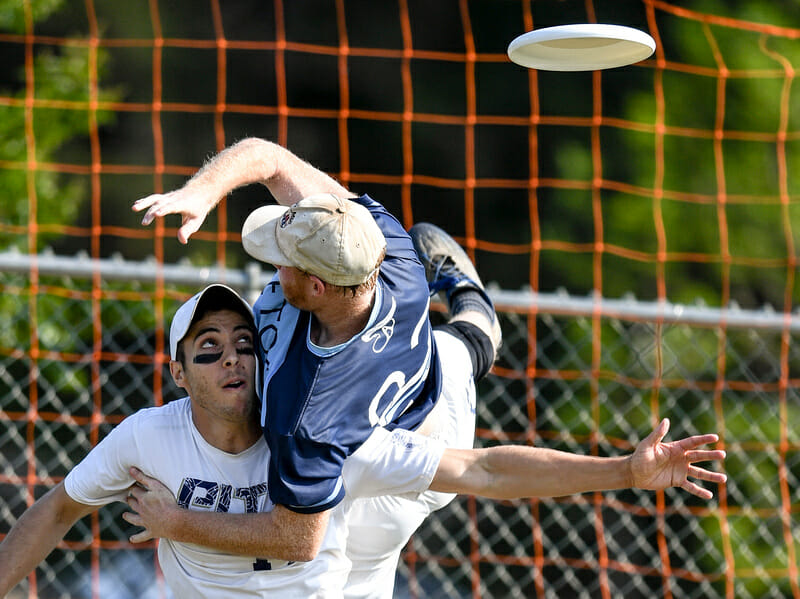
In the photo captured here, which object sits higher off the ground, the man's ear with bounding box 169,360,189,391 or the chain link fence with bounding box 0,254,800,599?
the man's ear with bounding box 169,360,189,391

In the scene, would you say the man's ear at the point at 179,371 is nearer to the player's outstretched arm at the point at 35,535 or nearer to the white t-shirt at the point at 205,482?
the white t-shirt at the point at 205,482

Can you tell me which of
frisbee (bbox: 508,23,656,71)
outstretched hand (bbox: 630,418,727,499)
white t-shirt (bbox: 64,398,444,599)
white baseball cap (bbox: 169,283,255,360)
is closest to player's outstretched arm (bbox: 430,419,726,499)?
outstretched hand (bbox: 630,418,727,499)

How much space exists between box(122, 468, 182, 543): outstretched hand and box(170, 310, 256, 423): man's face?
23cm

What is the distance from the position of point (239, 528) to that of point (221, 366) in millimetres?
421

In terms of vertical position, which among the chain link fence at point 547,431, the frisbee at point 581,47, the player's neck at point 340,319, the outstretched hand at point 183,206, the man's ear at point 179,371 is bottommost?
Result: the chain link fence at point 547,431

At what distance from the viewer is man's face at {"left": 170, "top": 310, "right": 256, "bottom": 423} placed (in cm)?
325

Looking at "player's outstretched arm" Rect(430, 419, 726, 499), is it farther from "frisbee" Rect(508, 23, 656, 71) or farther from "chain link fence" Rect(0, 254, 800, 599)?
"chain link fence" Rect(0, 254, 800, 599)

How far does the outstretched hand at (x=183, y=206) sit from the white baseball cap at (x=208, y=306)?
0.31 m

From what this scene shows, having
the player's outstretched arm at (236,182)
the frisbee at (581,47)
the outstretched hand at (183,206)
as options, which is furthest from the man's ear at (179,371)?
the frisbee at (581,47)

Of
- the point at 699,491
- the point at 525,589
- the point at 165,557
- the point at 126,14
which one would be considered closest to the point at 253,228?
the point at 165,557

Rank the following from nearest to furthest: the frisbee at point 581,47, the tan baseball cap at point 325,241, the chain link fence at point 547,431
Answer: the tan baseball cap at point 325,241 < the frisbee at point 581,47 < the chain link fence at point 547,431

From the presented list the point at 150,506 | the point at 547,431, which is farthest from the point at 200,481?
the point at 547,431

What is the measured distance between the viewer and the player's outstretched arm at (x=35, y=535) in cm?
328

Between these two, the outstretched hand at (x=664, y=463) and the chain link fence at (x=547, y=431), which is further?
the chain link fence at (x=547, y=431)
